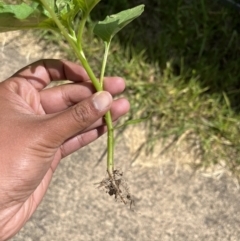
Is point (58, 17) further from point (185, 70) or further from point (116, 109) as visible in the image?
point (185, 70)

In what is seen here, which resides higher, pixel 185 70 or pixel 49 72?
pixel 49 72

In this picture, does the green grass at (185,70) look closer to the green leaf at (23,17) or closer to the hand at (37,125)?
the hand at (37,125)

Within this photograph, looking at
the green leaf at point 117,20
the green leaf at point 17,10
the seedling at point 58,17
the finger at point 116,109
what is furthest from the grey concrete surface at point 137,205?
the green leaf at point 17,10

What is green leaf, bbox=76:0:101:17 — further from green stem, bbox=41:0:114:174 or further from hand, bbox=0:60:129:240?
hand, bbox=0:60:129:240

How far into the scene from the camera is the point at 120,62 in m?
2.20

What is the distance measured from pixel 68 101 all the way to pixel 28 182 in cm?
38

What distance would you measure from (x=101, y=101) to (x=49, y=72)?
16.0 inches

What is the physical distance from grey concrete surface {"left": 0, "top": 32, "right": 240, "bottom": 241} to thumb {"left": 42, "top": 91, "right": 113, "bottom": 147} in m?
0.70

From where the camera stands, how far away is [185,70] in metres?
2.19

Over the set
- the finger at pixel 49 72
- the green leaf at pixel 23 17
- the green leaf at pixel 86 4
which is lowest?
the finger at pixel 49 72

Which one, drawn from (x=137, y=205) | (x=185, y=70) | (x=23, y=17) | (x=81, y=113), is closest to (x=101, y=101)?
(x=81, y=113)

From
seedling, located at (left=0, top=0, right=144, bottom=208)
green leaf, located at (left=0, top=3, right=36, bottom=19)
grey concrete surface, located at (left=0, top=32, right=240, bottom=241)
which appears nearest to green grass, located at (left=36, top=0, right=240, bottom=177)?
grey concrete surface, located at (left=0, top=32, right=240, bottom=241)

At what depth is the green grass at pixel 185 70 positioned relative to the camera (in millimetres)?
2086

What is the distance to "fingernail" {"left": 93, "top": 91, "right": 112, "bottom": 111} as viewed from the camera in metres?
1.33
